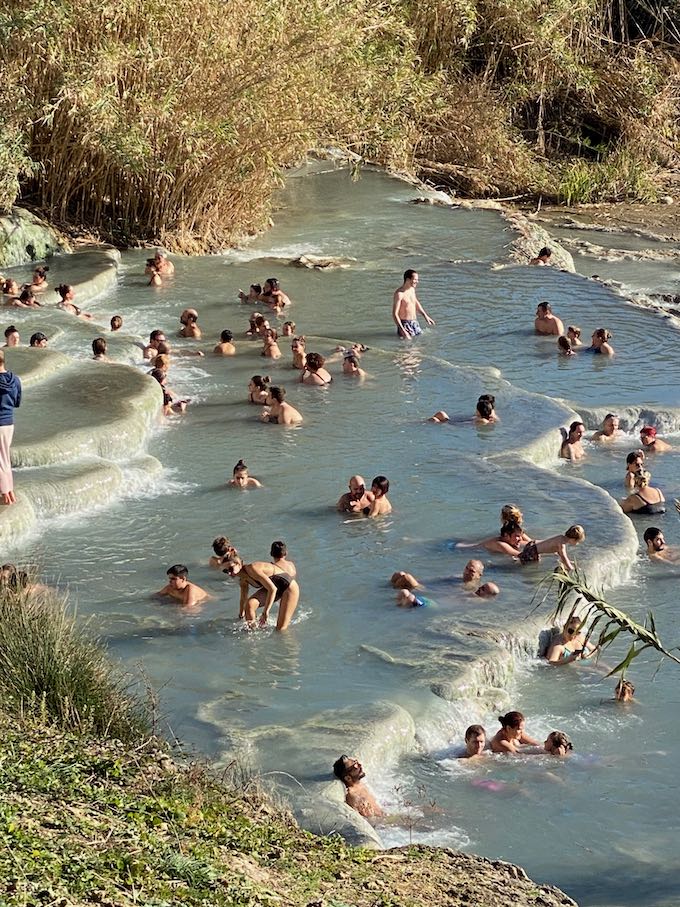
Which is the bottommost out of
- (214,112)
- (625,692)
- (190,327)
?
(625,692)

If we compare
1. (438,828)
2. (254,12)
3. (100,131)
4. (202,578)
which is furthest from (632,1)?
(438,828)

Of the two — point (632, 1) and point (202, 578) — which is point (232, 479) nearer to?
point (202, 578)

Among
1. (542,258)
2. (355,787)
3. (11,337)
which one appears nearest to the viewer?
(355,787)

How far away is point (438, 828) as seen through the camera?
394 inches

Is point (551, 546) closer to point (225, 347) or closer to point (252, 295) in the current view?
point (225, 347)

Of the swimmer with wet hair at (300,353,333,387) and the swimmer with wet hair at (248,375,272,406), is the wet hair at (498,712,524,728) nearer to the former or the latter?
the swimmer with wet hair at (248,375,272,406)

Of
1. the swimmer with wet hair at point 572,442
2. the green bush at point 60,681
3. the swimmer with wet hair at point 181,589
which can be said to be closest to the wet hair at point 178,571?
the swimmer with wet hair at point 181,589

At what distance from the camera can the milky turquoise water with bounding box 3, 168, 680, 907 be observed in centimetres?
1043

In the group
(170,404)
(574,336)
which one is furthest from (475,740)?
(574,336)

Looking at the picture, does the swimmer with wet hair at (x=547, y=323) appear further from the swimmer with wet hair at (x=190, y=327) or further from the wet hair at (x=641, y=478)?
the wet hair at (x=641, y=478)

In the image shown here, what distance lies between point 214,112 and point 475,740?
16151 mm

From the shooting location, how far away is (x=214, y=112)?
24.5 meters

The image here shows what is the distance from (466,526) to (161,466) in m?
3.70

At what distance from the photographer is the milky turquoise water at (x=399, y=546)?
10.4 m
